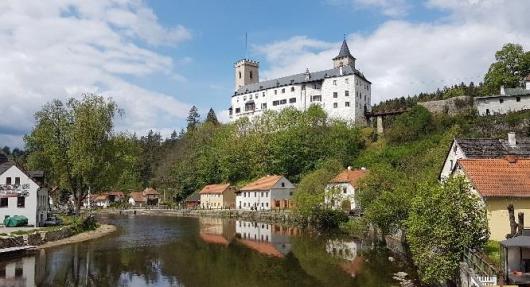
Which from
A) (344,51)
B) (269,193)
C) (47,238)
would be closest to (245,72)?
(344,51)

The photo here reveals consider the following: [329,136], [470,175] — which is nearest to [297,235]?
[470,175]

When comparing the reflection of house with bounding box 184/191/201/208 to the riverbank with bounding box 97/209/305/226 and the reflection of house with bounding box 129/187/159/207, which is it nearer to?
the riverbank with bounding box 97/209/305/226

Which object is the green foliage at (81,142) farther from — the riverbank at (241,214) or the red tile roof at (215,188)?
the red tile roof at (215,188)

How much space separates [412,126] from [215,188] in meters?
42.6

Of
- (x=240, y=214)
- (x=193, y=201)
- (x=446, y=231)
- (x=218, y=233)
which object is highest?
(x=446, y=231)

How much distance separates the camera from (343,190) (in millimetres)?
64875

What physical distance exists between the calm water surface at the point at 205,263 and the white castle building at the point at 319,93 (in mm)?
51500

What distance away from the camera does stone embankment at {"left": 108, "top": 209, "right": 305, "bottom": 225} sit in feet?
229

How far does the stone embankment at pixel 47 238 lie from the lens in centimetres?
3884

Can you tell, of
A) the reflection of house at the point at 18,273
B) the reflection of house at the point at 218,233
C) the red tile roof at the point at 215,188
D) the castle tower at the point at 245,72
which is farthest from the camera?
the castle tower at the point at 245,72

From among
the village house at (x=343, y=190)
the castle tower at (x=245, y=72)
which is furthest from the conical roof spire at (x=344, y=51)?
the village house at (x=343, y=190)

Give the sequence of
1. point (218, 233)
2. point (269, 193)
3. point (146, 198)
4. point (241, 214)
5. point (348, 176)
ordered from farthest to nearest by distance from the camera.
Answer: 1. point (146, 198)
2. point (269, 193)
3. point (241, 214)
4. point (348, 176)
5. point (218, 233)

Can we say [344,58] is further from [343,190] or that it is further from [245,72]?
[343,190]

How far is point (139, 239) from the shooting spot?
5044cm
